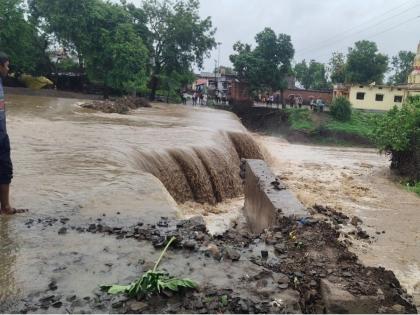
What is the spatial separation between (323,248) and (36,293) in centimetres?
316

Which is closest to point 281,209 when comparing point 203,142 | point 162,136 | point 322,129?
point 203,142

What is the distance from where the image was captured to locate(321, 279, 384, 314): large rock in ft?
13.0

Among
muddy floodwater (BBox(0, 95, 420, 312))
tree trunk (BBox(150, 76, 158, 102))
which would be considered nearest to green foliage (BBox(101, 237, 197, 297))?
muddy floodwater (BBox(0, 95, 420, 312))

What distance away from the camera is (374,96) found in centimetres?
3931

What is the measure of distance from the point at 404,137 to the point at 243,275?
14533 millimetres

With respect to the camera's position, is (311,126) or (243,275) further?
(311,126)

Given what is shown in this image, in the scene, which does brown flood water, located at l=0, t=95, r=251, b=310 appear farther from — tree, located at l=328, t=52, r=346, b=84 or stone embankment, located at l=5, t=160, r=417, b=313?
tree, located at l=328, t=52, r=346, b=84

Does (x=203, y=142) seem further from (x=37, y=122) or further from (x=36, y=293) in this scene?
(x=36, y=293)

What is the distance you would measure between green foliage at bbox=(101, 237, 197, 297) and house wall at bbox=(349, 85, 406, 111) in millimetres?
38312

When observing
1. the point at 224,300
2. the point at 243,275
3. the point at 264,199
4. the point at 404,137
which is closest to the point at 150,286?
the point at 224,300

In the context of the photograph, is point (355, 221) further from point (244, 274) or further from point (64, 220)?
point (64, 220)

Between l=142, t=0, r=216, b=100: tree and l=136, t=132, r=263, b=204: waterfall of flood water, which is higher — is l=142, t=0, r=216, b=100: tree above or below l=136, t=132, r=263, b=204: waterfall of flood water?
above

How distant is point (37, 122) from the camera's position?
15.3m

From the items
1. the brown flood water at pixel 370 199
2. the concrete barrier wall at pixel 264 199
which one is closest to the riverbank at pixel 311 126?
the brown flood water at pixel 370 199
